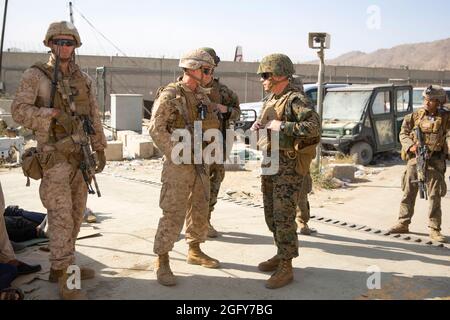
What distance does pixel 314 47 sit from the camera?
25.0ft

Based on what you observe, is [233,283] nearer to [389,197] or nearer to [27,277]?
[27,277]

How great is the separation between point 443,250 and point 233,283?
89.9 inches

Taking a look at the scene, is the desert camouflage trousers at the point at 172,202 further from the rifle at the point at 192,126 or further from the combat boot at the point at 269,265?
the combat boot at the point at 269,265

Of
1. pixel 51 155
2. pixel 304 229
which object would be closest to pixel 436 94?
pixel 304 229

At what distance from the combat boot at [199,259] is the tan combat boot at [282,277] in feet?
1.85

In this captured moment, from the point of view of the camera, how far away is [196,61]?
346 centimetres

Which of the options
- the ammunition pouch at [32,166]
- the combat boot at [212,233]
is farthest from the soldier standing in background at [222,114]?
the ammunition pouch at [32,166]

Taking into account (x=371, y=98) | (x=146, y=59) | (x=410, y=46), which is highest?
(x=410, y=46)

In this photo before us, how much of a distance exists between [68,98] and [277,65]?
157cm

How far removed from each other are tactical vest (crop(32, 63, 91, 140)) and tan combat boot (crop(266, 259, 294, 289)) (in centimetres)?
183

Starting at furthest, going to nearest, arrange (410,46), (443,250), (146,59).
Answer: (410,46) → (146,59) → (443,250)

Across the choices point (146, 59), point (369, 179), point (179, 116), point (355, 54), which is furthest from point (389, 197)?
point (355, 54)

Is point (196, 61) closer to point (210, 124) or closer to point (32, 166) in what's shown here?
point (210, 124)

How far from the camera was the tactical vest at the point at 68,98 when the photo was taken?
3.18m
